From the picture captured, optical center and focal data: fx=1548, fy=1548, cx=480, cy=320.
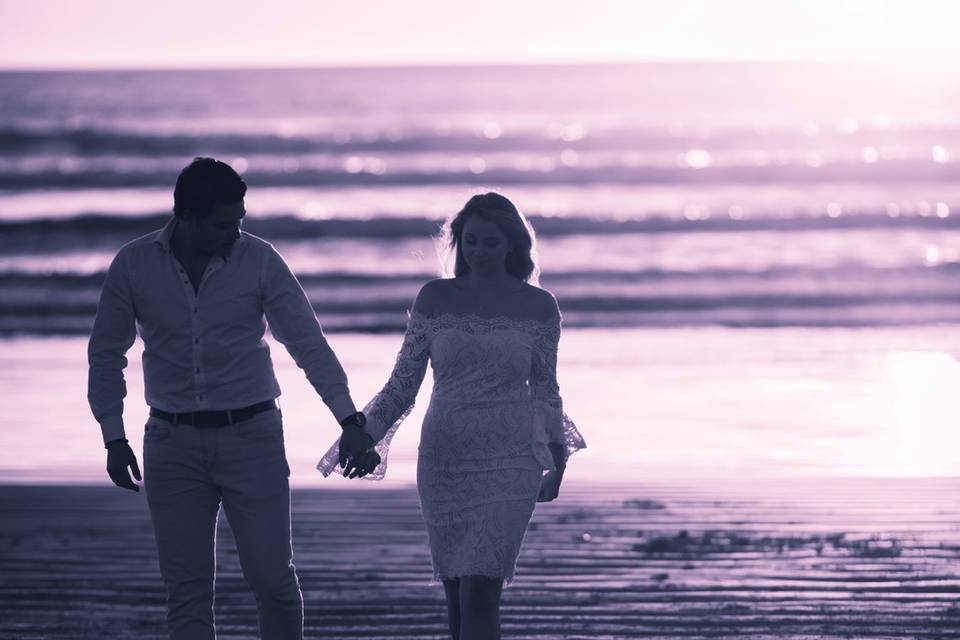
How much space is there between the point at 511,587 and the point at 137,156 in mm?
34198

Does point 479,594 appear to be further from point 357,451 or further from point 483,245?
point 483,245

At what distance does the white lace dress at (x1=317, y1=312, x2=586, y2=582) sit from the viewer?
443 centimetres

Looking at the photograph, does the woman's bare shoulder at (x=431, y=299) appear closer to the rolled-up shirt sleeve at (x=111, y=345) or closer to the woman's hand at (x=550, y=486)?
the woman's hand at (x=550, y=486)

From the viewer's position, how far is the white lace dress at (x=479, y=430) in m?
4.43

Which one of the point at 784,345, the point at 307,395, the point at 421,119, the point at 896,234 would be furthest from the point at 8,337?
the point at 421,119

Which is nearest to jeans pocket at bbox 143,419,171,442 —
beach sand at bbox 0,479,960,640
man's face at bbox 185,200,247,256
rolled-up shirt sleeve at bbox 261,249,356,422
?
rolled-up shirt sleeve at bbox 261,249,356,422

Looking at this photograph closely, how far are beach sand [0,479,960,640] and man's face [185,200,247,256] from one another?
2001 millimetres

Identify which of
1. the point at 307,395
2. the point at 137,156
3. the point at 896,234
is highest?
the point at 137,156

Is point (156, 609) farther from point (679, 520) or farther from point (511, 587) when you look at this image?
point (679, 520)

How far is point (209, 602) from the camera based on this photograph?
4.18 meters

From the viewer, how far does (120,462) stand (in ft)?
13.6

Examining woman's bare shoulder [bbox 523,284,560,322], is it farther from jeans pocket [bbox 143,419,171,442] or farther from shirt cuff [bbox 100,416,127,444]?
shirt cuff [bbox 100,416,127,444]

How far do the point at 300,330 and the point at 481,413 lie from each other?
0.61 meters

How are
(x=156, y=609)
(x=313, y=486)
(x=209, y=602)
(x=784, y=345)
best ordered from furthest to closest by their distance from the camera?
(x=784, y=345) → (x=313, y=486) → (x=156, y=609) → (x=209, y=602)
